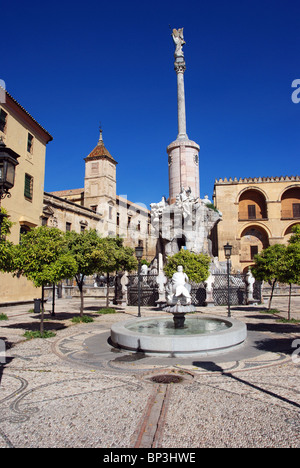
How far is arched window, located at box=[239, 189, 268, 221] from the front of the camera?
45469mm

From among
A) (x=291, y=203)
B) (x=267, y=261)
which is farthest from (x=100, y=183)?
(x=267, y=261)

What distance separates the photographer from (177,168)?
77.6ft

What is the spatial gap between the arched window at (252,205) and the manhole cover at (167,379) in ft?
137

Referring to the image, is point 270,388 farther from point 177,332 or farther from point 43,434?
point 177,332

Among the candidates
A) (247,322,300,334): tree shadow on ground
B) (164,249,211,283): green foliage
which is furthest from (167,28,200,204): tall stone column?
(247,322,300,334): tree shadow on ground

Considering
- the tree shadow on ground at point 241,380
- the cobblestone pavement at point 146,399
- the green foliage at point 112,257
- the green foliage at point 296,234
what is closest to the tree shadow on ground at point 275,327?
the cobblestone pavement at point 146,399

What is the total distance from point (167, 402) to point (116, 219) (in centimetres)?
4407

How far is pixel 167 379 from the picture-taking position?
5527mm

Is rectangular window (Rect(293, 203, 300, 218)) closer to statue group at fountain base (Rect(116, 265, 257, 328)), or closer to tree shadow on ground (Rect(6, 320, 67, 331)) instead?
statue group at fountain base (Rect(116, 265, 257, 328))

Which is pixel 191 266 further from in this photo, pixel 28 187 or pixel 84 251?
pixel 28 187

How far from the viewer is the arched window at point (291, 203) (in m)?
45.0

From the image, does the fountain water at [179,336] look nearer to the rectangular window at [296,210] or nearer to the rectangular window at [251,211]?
the rectangular window at [251,211]

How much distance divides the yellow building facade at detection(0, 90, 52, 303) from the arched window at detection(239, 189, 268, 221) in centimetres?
3043

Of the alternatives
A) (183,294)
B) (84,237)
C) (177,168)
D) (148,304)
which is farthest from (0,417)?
(177,168)
